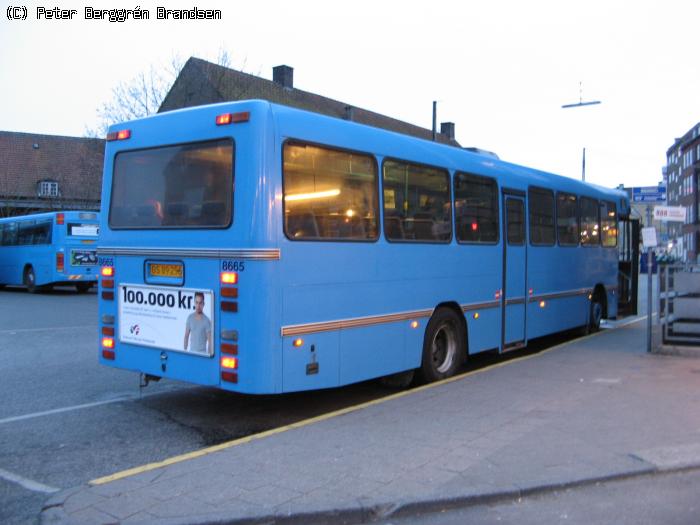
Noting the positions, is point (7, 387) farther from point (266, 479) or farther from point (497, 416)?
point (497, 416)

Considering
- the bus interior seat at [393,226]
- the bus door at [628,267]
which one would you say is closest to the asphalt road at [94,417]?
the bus interior seat at [393,226]

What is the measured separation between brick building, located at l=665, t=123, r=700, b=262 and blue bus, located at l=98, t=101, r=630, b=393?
62.8 metres

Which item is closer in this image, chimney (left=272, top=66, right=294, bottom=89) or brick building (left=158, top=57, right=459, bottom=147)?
brick building (left=158, top=57, right=459, bottom=147)

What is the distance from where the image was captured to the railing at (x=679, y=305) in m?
10.6

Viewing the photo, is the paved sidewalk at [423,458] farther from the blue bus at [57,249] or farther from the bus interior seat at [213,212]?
the blue bus at [57,249]

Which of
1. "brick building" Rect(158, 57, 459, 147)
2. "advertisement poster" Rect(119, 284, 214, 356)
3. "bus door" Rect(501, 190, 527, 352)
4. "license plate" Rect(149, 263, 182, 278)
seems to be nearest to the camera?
"advertisement poster" Rect(119, 284, 214, 356)

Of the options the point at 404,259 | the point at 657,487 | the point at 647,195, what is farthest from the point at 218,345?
the point at 647,195

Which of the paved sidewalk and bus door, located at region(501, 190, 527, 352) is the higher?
bus door, located at region(501, 190, 527, 352)

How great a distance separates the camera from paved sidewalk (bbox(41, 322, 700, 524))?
14.7ft

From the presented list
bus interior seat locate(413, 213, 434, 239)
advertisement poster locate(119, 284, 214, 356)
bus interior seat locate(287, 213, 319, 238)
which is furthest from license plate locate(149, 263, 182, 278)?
bus interior seat locate(413, 213, 434, 239)

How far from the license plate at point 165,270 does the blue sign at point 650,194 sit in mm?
11126

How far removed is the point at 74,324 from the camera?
603 inches

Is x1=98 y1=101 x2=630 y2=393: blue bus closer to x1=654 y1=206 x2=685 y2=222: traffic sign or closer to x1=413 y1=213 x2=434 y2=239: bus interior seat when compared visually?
x1=413 y1=213 x2=434 y2=239: bus interior seat

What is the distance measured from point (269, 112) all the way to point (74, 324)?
433 inches
